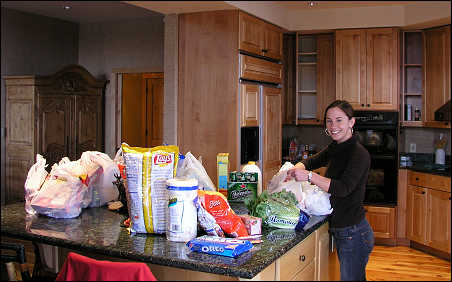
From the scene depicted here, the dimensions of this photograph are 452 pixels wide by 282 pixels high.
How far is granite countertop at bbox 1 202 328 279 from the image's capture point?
4.64 ft

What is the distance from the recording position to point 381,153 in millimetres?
4859

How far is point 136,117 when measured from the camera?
7.38ft

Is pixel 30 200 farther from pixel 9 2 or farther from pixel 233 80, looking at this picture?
pixel 9 2

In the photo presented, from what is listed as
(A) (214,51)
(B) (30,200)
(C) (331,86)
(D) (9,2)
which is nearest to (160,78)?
→ (A) (214,51)

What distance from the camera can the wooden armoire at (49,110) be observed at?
287 cm

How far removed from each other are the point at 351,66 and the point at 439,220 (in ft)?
5.54

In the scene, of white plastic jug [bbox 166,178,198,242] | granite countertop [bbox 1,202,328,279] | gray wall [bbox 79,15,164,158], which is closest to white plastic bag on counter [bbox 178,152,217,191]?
granite countertop [bbox 1,202,328,279]

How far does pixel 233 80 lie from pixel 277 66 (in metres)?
1.01

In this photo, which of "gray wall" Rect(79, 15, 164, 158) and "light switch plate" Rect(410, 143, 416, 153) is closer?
"gray wall" Rect(79, 15, 164, 158)

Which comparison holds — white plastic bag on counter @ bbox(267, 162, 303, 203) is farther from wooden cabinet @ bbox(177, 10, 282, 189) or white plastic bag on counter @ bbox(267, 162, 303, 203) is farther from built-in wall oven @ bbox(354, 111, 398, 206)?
built-in wall oven @ bbox(354, 111, 398, 206)

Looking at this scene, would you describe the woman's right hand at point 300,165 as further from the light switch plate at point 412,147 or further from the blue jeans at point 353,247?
the light switch plate at point 412,147

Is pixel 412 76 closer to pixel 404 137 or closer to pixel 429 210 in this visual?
pixel 404 137

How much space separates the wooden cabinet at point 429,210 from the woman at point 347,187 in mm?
2326

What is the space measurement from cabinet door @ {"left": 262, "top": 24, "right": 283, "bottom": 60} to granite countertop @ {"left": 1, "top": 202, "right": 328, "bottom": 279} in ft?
8.65
